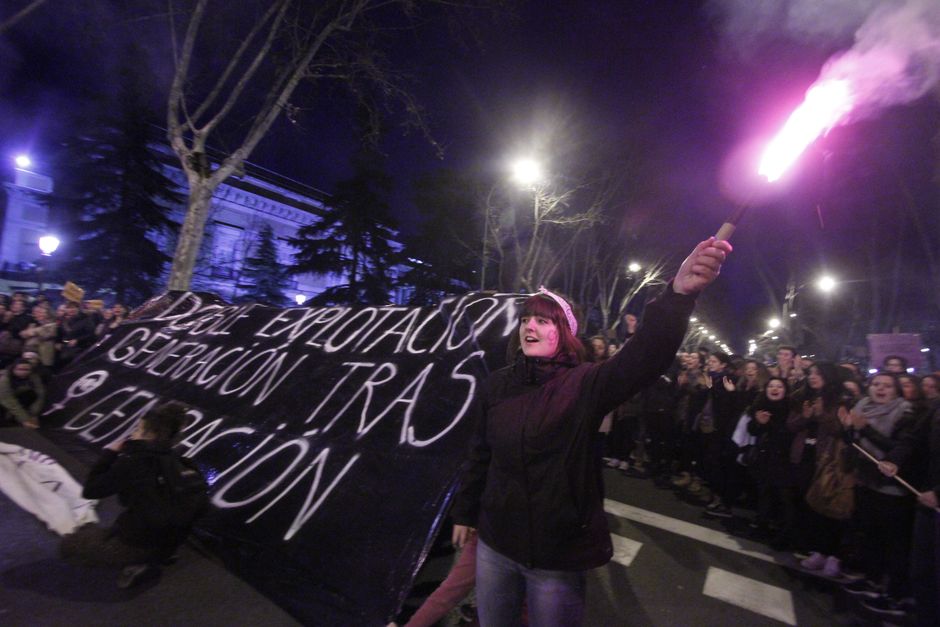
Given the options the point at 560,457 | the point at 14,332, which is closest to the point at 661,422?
the point at 560,457

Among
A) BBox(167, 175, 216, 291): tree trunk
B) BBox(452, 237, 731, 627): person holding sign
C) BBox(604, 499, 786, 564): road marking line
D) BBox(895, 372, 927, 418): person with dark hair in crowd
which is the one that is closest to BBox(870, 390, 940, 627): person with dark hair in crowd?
BBox(895, 372, 927, 418): person with dark hair in crowd

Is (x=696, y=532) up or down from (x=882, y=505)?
down

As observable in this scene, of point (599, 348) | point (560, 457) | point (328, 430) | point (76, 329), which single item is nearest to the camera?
point (560, 457)

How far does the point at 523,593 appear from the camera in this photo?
1.93m

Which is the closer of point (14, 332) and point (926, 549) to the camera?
point (926, 549)

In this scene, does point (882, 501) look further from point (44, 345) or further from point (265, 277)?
point (265, 277)

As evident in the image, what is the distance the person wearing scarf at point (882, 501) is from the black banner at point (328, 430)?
3466mm

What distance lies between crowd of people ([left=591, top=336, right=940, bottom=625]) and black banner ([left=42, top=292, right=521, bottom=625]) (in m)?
1.41

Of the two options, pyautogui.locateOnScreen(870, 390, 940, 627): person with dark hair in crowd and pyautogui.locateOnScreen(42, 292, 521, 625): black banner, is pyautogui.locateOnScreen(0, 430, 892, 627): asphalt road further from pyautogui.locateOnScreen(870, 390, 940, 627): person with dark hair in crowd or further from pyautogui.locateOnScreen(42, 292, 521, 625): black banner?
pyautogui.locateOnScreen(870, 390, 940, 627): person with dark hair in crowd

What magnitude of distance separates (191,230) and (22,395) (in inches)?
213

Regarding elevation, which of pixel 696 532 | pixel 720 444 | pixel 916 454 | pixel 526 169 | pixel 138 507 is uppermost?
pixel 526 169

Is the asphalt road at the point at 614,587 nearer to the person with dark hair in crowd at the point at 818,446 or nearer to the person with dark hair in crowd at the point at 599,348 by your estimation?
the person with dark hair in crowd at the point at 818,446

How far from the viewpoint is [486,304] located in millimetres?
4195

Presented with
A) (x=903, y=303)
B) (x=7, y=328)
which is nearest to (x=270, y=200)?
(x=7, y=328)
